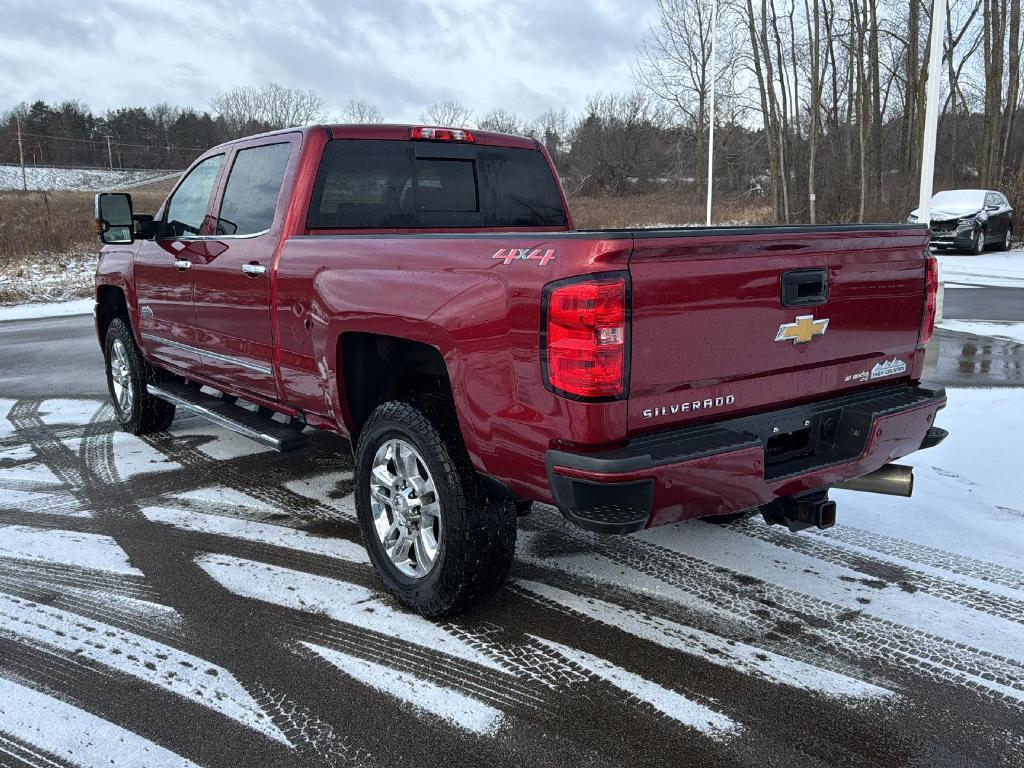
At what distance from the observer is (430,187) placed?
4.58 meters

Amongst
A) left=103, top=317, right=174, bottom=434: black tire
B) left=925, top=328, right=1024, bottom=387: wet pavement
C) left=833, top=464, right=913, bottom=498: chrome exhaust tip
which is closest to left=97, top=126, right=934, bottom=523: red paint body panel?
left=833, top=464, right=913, bottom=498: chrome exhaust tip

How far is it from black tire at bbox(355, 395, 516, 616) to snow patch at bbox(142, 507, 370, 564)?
0.69 m

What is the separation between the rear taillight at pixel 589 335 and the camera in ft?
8.55

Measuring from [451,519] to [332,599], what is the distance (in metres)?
0.80

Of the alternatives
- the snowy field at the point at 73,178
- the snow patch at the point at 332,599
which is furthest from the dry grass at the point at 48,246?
the snowy field at the point at 73,178

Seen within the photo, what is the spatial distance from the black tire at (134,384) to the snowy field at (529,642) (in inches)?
54.9

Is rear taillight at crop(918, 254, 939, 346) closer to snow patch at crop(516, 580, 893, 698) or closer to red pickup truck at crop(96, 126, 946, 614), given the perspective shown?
red pickup truck at crop(96, 126, 946, 614)

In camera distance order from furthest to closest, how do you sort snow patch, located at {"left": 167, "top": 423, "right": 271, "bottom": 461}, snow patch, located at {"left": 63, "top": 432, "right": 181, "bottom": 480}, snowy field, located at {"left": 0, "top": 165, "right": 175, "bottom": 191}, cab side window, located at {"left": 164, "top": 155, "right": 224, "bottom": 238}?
1. snowy field, located at {"left": 0, "top": 165, "right": 175, "bottom": 191}
2. snow patch, located at {"left": 167, "top": 423, "right": 271, "bottom": 461}
3. snow patch, located at {"left": 63, "top": 432, "right": 181, "bottom": 480}
4. cab side window, located at {"left": 164, "top": 155, "right": 224, "bottom": 238}

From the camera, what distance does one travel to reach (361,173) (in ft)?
14.3

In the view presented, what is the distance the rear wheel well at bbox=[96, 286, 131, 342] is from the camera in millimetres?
6477

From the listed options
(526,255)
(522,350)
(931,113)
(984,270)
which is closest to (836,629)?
(522,350)

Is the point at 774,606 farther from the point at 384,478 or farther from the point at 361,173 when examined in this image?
the point at 361,173

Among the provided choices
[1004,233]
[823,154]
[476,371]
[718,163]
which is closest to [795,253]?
[476,371]

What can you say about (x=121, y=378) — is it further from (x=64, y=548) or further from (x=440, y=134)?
(x=440, y=134)
